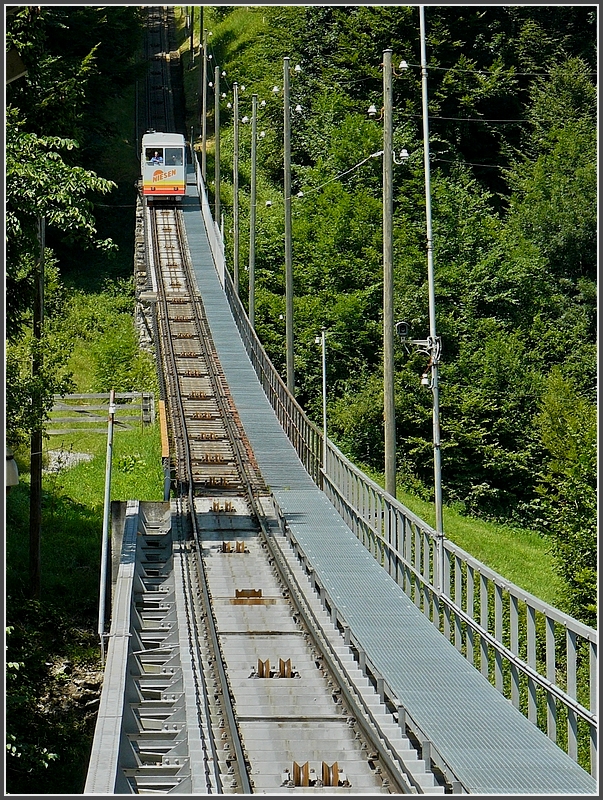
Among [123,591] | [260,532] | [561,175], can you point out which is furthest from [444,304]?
[123,591]

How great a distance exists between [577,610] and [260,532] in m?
10.5

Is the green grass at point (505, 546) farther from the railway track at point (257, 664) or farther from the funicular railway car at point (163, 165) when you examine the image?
the funicular railway car at point (163, 165)

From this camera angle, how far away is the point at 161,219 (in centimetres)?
6431

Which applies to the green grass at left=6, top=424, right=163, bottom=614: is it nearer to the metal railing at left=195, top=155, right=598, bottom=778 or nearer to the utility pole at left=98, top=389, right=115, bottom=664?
the metal railing at left=195, top=155, right=598, bottom=778

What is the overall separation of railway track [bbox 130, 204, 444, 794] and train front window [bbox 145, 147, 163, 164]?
31353 mm

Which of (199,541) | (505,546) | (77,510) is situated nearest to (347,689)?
(199,541)

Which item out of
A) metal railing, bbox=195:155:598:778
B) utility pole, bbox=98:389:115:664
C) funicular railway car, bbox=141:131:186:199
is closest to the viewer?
metal railing, bbox=195:155:598:778

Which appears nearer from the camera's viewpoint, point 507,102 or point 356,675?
point 356,675

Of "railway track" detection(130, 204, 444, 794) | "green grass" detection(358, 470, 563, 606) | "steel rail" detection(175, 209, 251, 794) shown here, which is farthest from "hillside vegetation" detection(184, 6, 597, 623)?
"railway track" detection(130, 204, 444, 794)

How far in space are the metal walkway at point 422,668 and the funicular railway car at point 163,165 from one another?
31.8 m

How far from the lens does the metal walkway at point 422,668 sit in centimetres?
1224

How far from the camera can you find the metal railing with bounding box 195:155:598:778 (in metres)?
12.8

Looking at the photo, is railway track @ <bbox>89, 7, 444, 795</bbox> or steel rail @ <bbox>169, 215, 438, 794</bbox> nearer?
steel rail @ <bbox>169, 215, 438, 794</bbox>

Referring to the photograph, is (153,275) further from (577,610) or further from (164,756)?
(164,756)
